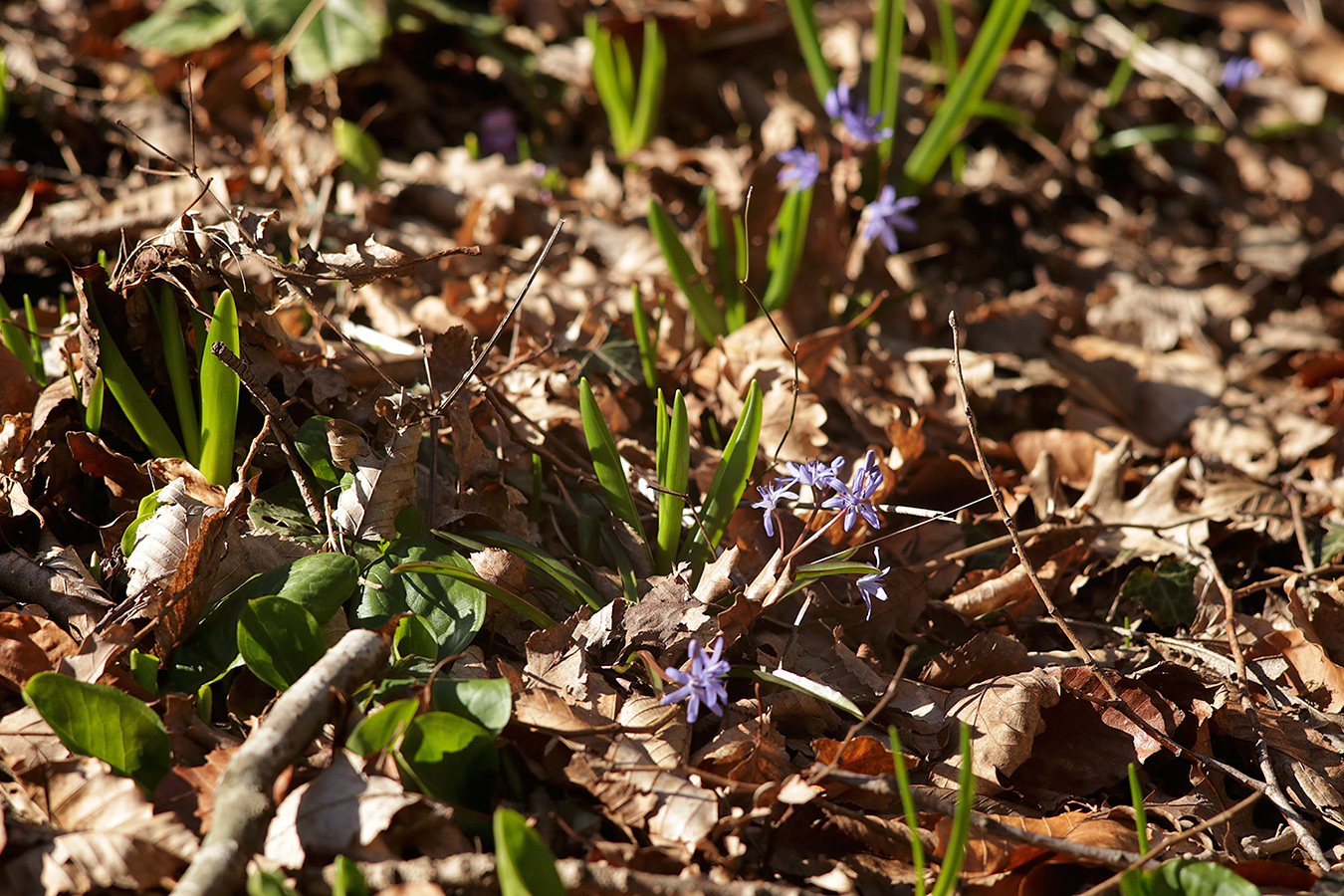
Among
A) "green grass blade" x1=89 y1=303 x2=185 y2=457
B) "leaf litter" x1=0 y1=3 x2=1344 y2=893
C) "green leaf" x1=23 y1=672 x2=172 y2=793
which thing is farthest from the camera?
"green grass blade" x1=89 y1=303 x2=185 y2=457

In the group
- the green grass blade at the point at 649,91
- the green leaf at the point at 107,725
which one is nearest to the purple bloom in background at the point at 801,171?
the green grass blade at the point at 649,91

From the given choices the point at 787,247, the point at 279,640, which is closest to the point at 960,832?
the point at 279,640

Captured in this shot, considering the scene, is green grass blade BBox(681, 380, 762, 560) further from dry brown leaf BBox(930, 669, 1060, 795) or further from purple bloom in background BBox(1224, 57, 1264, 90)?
purple bloom in background BBox(1224, 57, 1264, 90)

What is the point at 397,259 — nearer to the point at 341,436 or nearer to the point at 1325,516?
the point at 341,436

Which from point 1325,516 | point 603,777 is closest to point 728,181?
point 1325,516

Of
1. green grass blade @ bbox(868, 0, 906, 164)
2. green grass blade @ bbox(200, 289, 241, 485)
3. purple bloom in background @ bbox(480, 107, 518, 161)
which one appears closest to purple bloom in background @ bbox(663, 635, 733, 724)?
green grass blade @ bbox(200, 289, 241, 485)

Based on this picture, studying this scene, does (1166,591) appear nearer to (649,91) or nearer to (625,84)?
(649,91)
